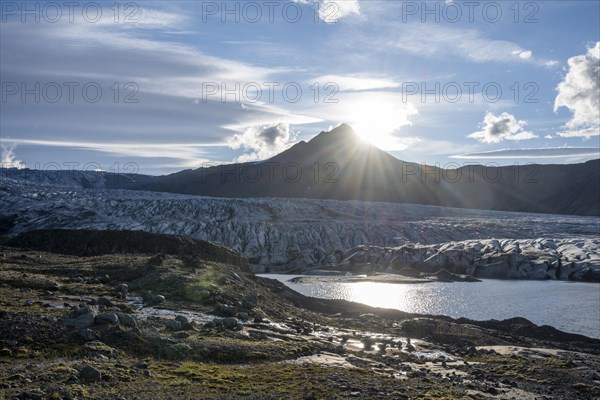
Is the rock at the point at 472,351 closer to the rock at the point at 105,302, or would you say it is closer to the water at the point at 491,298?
the water at the point at 491,298

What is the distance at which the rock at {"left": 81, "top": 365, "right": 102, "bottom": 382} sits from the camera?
13258 mm

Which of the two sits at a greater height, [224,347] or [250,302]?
[250,302]

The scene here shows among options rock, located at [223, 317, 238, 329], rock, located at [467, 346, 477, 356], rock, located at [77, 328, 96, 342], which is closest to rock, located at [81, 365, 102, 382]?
rock, located at [77, 328, 96, 342]

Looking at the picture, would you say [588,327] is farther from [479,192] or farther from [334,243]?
[479,192]

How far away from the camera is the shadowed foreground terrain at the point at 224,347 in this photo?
46.1ft

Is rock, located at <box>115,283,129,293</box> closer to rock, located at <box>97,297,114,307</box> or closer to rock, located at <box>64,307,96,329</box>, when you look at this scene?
rock, located at <box>97,297,114,307</box>

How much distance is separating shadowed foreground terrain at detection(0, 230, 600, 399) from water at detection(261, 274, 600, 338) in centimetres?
889

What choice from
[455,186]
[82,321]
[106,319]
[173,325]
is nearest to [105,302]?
[173,325]

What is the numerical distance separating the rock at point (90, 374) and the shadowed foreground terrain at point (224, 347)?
0.09ft

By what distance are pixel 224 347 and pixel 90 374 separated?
16.6 feet

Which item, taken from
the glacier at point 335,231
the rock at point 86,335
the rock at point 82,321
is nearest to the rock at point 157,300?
the rock at point 82,321

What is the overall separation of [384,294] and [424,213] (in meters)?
67.4

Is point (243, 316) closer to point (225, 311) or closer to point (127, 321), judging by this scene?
point (225, 311)

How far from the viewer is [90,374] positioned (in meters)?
13.3
